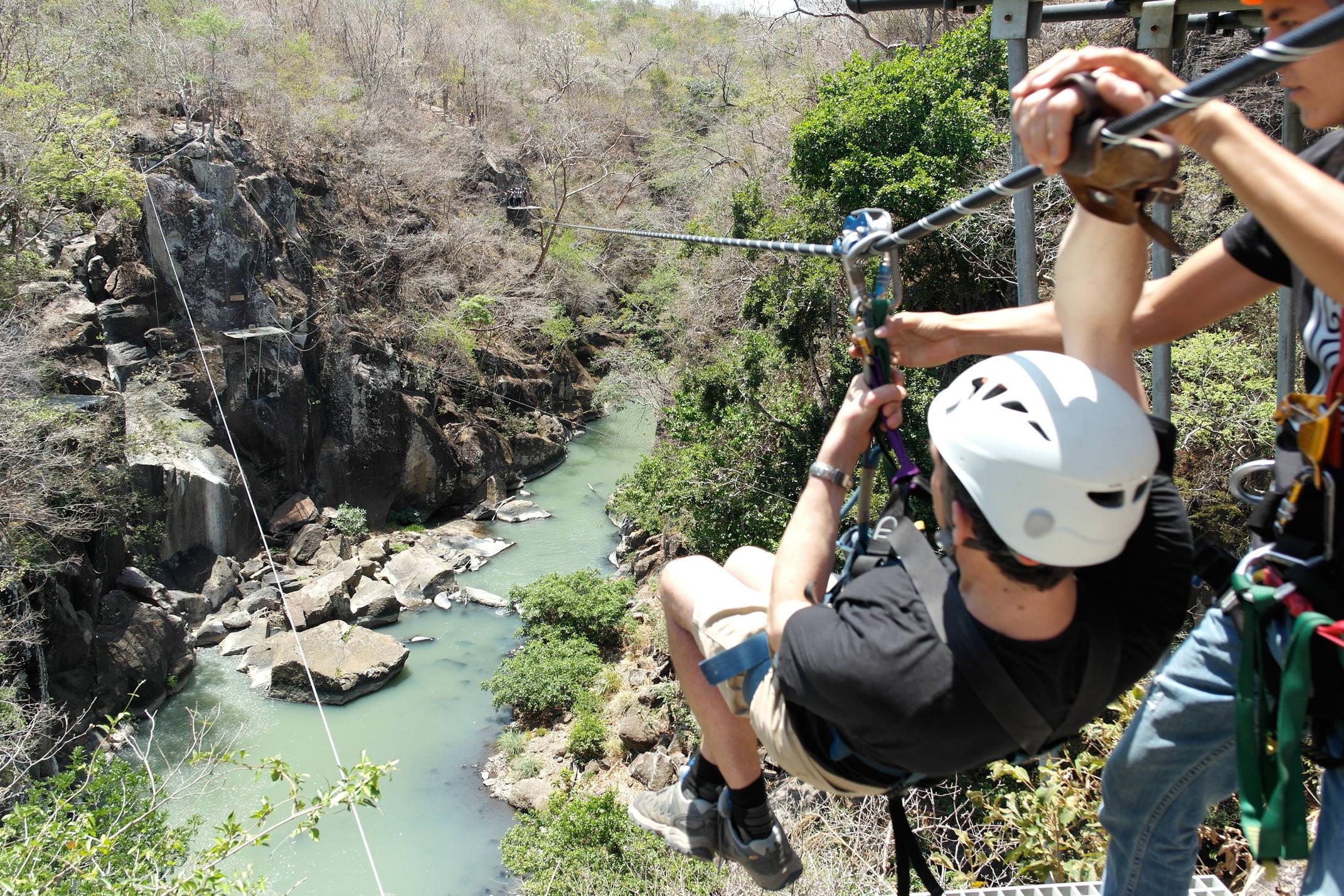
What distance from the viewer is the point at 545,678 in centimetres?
1216

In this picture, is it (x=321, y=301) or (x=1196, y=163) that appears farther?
(x=321, y=301)

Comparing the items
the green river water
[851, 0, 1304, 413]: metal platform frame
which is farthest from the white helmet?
the green river water

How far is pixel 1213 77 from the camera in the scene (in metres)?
1.01

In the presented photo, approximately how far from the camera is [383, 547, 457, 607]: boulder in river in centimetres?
1475

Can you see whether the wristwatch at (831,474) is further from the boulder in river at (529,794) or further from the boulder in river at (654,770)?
the boulder in river at (529,794)

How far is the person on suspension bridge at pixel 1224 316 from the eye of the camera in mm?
1097

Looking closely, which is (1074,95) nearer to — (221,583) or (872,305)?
(872,305)

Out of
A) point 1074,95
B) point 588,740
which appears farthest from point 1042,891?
point 588,740

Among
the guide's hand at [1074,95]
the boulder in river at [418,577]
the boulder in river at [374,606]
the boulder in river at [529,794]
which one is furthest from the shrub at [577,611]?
the guide's hand at [1074,95]

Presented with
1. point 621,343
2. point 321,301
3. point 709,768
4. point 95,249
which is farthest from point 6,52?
point 709,768

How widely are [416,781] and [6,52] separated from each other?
11.9 m

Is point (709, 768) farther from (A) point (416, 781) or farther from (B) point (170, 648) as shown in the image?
(B) point (170, 648)

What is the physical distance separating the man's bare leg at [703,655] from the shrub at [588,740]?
9418mm

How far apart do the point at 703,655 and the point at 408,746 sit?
10.7 meters
